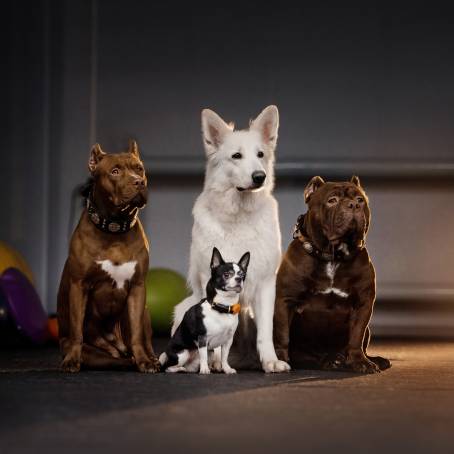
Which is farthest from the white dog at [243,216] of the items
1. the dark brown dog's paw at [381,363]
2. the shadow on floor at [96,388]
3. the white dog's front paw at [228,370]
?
the dark brown dog's paw at [381,363]

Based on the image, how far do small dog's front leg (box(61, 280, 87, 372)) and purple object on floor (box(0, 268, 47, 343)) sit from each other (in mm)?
1474

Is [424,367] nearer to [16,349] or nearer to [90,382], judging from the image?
[90,382]

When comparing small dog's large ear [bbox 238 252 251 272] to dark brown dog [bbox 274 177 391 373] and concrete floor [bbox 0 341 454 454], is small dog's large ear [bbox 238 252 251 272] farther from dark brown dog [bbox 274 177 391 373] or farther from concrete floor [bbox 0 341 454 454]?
concrete floor [bbox 0 341 454 454]

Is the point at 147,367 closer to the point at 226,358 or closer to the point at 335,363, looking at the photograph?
the point at 226,358

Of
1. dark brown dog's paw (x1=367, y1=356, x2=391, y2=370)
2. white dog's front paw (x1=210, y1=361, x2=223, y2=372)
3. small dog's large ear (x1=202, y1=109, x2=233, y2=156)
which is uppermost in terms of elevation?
small dog's large ear (x1=202, y1=109, x2=233, y2=156)

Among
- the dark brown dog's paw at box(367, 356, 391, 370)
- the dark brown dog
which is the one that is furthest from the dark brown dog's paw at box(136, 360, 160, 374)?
the dark brown dog's paw at box(367, 356, 391, 370)

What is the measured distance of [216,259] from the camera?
12.9 feet

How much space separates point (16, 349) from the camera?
534 centimetres

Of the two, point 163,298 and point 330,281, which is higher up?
point 330,281

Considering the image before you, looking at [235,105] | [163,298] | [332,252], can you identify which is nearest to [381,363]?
[332,252]

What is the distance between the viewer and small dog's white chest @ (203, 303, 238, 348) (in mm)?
3783

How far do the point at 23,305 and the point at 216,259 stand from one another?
1866 mm

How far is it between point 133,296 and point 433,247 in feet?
11.8

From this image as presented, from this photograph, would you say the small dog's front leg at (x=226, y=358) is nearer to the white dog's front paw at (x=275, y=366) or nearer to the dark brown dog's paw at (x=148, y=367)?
the white dog's front paw at (x=275, y=366)
